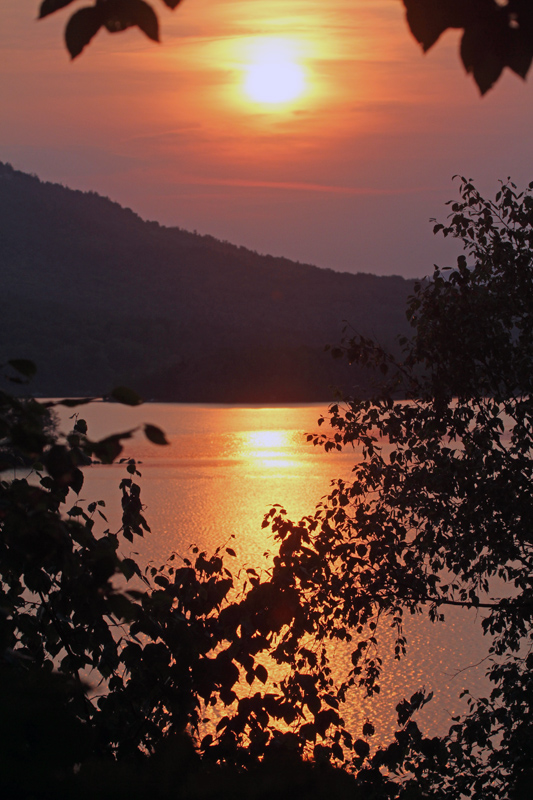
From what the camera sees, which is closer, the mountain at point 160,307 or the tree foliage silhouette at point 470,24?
the tree foliage silhouette at point 470,24

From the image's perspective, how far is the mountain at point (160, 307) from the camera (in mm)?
79750

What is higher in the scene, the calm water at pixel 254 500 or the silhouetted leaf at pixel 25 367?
the calm water at pixel 254 500

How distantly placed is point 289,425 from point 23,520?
173 feet

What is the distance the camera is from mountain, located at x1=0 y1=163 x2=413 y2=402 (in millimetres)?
79750

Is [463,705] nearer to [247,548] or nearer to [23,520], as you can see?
[247,548]

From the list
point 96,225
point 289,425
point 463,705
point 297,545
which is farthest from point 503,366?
point 96,225

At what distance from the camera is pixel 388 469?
6477 mm

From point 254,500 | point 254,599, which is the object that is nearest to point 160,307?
point 254,500

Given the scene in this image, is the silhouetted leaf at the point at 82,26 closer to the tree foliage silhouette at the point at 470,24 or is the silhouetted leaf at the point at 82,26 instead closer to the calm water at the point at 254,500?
the tree foliage silhouette at the point at 470,24

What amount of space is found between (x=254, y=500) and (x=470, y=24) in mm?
25458

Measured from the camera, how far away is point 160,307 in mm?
107312

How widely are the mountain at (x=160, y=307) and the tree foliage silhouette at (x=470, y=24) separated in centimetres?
5520

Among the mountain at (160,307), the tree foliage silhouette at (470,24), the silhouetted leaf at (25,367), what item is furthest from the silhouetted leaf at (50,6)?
the mountain at (160,307)

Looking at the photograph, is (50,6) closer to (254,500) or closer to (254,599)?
(254,599)
